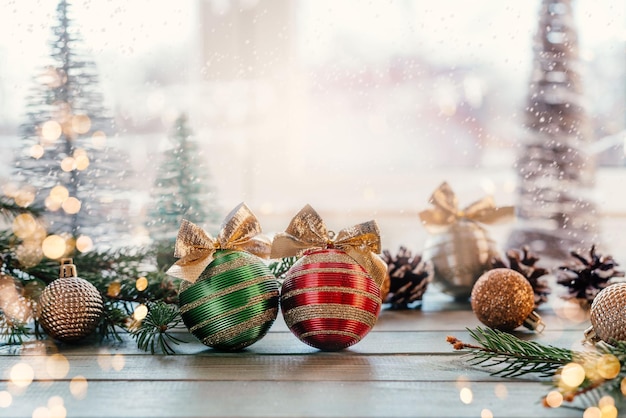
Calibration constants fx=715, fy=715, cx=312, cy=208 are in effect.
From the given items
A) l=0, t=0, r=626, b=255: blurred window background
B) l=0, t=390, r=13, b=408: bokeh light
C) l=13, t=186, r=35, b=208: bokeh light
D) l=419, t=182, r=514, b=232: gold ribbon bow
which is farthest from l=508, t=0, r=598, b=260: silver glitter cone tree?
l=0, t=390, r=13, b=408: bokeh light

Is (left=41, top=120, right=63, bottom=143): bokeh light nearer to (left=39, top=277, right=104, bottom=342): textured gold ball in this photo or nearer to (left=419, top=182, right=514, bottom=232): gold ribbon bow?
(left=39, top=277, right=104, bottom=342): textured gold ball

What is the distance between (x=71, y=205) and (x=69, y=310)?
1.35ft

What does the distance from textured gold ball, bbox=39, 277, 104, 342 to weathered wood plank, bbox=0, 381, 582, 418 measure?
149mm

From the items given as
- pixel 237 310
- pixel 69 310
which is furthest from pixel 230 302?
pixel 69 310

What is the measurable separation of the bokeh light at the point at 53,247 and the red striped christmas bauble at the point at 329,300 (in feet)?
1.52

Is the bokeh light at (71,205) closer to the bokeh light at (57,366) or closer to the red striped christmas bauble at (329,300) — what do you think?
the bokeh light at (57,366)

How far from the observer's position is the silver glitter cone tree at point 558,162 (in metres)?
1.33

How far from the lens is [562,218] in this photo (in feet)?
4.40

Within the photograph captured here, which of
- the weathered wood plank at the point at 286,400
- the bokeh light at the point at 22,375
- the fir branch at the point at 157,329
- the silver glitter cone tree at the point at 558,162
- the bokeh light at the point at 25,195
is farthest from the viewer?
the silver glitter cone tree at the point at 558,162

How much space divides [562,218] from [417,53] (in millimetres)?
411

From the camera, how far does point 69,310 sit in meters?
0.85

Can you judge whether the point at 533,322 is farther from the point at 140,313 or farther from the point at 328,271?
the point at 140,313

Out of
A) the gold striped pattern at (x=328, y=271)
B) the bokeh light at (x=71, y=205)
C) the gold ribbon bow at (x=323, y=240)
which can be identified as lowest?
the bokeh light at (x=71, y=205)

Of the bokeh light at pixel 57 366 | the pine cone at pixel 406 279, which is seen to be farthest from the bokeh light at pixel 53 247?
the pine cone at pixel 406 279
